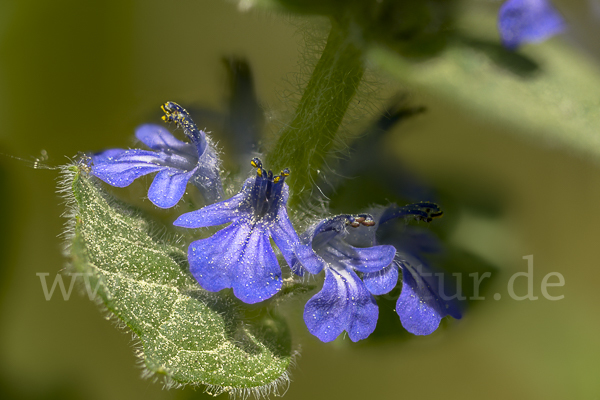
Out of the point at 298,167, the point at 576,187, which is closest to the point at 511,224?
the point at 576,187

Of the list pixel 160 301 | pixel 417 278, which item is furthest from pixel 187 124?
pixel 417 278

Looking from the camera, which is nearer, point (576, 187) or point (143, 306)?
point (143, 306)

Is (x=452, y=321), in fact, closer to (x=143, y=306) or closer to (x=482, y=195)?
(x=482, y=195)

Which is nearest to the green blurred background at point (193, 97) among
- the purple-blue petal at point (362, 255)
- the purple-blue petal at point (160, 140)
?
the purple-blue petal at point (160, 140)

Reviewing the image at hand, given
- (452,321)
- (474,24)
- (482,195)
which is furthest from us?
(482,195)

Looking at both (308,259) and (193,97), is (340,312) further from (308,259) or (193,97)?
(193,97)

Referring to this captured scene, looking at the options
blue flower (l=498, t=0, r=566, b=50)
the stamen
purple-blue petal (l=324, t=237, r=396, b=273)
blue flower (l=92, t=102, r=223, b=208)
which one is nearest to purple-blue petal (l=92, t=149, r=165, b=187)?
blue flower (l=92, t=102, r=223, b=208)

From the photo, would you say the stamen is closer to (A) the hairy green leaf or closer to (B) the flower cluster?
(B) the flower cluster

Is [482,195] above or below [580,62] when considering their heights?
below
